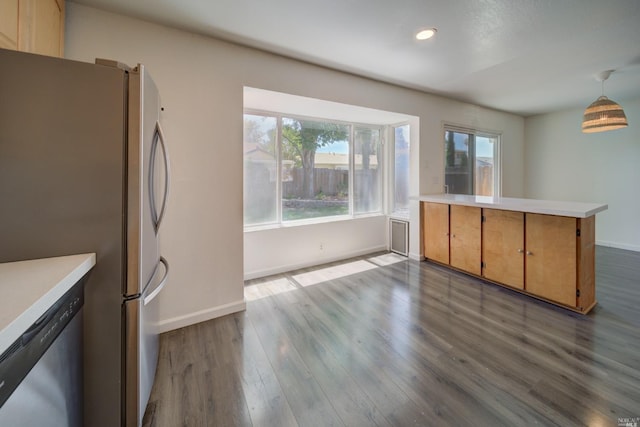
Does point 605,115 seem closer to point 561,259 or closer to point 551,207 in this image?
point 551,207

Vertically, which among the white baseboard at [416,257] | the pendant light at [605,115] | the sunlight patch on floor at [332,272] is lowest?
the sunlight patch on floor at [332,272]

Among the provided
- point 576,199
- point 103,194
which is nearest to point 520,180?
point 576,199

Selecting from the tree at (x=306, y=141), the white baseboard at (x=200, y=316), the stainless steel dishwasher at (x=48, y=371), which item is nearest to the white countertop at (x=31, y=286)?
the stainless steel dishwasher at (x=48, y=371)

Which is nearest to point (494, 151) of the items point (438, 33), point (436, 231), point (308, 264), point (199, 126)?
point (436, 231)

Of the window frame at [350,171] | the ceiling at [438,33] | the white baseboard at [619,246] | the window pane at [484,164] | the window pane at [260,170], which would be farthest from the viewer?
the window pane at [484,164]

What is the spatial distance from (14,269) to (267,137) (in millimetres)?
2841

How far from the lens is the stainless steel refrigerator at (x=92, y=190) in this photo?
103 centimetres

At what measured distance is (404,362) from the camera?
177 centimetres

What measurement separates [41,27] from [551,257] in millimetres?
4225

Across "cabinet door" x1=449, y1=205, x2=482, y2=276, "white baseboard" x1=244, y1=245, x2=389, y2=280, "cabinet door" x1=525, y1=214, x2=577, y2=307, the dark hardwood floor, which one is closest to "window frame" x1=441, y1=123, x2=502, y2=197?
"cabinet door" x1=449, y1=205, x2=482, y2=276

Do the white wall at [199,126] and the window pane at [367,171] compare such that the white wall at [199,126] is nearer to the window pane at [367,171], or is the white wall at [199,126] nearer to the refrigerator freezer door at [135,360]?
the refrigerator freezer door at [135,360]

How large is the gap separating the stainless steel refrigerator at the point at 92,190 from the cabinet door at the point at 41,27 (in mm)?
492

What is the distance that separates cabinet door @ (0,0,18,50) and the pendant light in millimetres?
5216

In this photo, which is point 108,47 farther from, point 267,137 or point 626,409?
point 626,409
